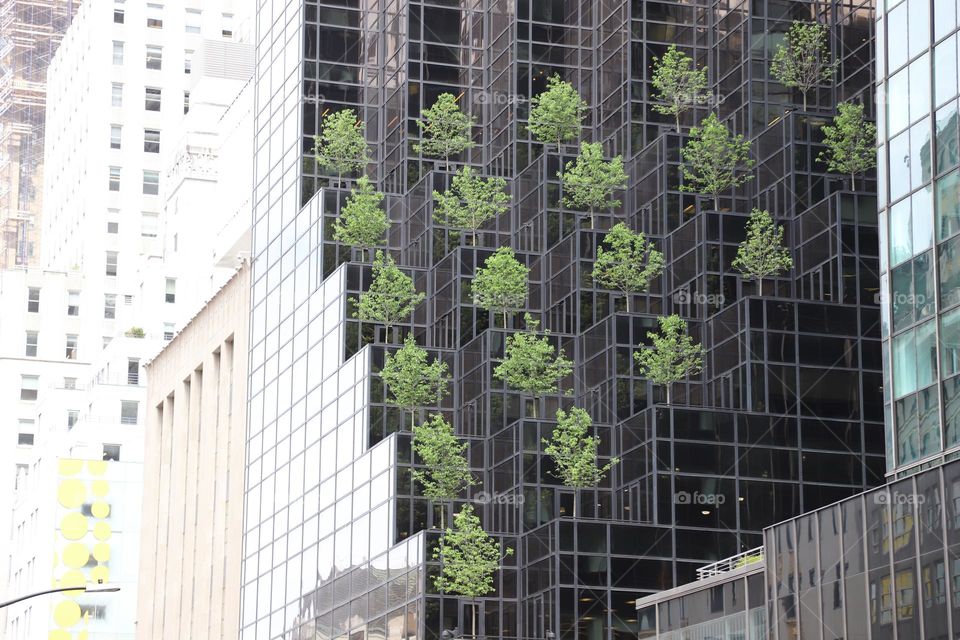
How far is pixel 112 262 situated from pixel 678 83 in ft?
288

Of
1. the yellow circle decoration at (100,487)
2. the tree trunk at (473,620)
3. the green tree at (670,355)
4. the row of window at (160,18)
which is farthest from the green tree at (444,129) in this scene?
the row of window at (160,18)

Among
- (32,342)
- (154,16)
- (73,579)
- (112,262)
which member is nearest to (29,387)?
(32,342)

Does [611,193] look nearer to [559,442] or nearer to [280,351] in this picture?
[559,442]

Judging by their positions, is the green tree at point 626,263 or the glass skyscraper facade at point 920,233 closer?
the glass skyscraper facade at point 920,233

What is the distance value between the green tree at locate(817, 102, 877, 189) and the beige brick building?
1184 inches

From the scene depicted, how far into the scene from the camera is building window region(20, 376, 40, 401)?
157 metres

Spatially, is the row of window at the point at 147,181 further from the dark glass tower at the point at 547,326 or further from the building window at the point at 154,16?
the dark glass tower at the point at 547,326

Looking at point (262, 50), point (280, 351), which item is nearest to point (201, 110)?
point (262, 50)

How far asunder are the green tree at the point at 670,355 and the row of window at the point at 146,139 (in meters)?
93.9

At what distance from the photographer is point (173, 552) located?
101 m

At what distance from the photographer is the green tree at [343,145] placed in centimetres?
7775

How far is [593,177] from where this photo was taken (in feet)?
235

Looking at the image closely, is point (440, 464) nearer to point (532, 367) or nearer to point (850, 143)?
point (532, 367)

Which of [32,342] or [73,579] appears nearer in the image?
[73,579]
